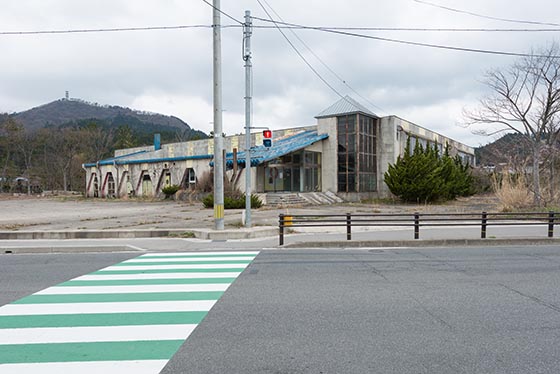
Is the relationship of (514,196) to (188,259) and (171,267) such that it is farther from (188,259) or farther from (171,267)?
(171,267)

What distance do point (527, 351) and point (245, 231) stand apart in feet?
34.4

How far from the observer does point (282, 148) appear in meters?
34.8

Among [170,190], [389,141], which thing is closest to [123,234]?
[170,190]

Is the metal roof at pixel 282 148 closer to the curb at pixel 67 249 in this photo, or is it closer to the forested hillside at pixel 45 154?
the curb at pixel 67 249

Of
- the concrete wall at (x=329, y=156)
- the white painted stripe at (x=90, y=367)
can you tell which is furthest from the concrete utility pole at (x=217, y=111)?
the concrete wall at (x=329, y=156)

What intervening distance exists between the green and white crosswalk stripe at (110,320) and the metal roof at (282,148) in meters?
24.6

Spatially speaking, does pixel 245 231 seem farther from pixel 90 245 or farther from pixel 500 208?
pixel 500 208

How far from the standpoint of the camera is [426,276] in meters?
7.62

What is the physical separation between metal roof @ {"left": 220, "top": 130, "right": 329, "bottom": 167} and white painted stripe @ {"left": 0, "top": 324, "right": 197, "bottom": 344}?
2733 cm

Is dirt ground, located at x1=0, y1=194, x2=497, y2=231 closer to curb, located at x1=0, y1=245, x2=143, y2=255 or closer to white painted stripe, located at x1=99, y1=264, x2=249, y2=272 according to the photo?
curb, located at x1=0, y1=245, x2=143, y2=255

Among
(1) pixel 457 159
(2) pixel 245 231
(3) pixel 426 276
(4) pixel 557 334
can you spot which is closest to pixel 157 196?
(2) pixel 245 231

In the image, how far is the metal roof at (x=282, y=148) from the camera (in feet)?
107

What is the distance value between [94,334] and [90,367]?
929 mm

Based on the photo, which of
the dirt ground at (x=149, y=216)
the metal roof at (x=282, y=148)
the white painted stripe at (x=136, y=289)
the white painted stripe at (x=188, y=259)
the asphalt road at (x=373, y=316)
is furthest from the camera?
the metal roof at (x=282, y=148)
